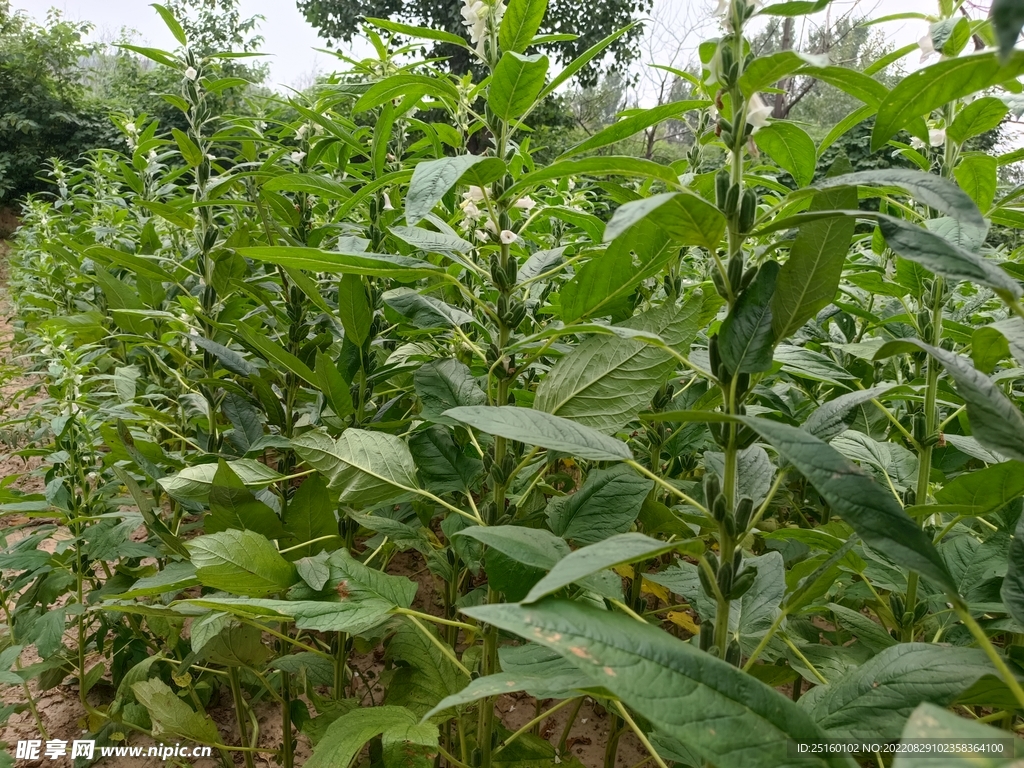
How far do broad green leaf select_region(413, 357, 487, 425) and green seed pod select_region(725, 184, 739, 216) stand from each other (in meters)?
0.49

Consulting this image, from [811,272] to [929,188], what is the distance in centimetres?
12

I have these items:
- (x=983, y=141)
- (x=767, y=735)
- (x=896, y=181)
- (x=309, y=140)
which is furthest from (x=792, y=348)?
(x=983, y=141)

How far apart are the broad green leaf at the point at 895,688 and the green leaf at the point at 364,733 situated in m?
0.48

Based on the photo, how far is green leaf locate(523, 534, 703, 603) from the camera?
469 millimetres

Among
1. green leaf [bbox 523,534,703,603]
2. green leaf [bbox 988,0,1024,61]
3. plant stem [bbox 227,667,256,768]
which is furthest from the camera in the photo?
plant stem [bbox 227,667,256,768]

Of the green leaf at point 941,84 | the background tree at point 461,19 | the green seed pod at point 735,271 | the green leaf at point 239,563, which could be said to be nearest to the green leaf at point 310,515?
the green leaf at point 239,563

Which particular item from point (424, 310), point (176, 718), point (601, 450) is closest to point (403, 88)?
point (424, 310)

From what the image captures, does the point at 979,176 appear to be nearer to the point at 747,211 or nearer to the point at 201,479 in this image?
the point at 747,211

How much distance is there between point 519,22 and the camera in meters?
1.01

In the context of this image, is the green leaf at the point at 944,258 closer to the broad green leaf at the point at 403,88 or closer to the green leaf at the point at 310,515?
the broad green leaf at the point at 403,88

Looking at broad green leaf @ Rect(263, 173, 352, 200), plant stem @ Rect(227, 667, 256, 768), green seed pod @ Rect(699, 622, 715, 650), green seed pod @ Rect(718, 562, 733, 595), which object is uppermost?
broad green leaf @ Rect(263, 173, 352, 200)

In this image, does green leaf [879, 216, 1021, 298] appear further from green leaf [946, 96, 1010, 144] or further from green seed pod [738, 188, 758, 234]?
green leaf [946, 96, 1010, 144]

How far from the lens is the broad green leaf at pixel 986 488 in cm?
76

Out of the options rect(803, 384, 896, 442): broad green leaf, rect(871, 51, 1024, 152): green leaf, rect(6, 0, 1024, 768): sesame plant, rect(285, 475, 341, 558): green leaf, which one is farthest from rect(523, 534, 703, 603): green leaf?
rect(285, 475, 341, 558): green leaf
